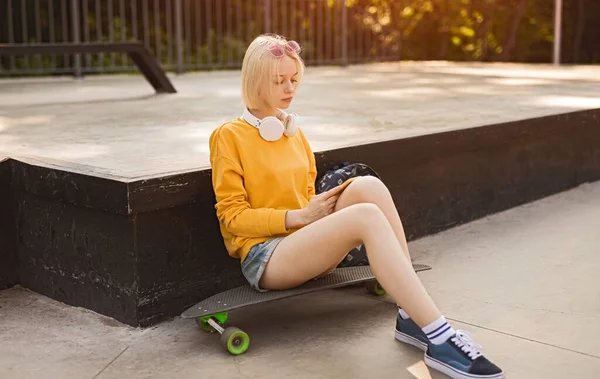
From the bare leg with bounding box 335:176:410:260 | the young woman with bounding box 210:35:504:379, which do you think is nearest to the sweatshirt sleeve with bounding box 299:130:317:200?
the young woman with bounding box 210:35:504:379

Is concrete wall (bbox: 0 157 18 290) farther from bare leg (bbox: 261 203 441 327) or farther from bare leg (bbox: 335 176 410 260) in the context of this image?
bare leg (bbox: 335 176 410 260)

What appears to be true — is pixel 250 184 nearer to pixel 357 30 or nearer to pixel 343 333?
pixel 343 333

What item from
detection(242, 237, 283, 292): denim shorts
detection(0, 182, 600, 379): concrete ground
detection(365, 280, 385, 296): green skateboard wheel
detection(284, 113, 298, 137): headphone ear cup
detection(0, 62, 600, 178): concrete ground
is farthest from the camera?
detection(0, 62, 600, 178): concrete ground

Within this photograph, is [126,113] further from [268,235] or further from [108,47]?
[268,235]

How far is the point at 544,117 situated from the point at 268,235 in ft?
8.38

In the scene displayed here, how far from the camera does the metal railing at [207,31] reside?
11.7m

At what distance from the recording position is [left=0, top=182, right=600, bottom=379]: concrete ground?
2498 millimetres

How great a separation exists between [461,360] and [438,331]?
0.37 feet

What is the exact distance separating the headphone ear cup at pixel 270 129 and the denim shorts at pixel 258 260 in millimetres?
338

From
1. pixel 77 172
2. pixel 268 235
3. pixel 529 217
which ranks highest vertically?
pixel 77 172

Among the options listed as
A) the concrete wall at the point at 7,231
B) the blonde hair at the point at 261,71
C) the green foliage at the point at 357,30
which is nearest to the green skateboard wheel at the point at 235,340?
the blonde hair at the point at 261,71

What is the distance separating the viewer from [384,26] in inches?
708

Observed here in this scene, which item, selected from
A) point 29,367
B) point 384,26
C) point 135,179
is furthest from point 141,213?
point 384,26

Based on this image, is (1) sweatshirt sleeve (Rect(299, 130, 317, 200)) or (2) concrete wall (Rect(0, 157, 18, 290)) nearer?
(1) sweatshirt sleeve (Rect(299, 130, 317, 200))
